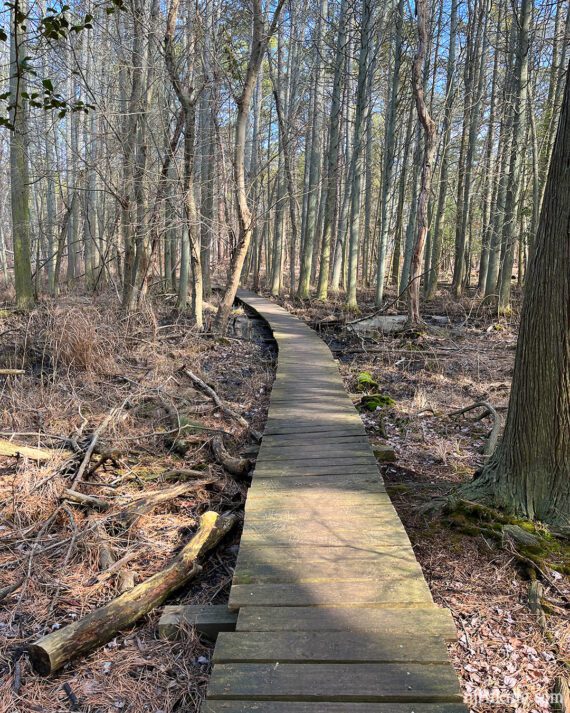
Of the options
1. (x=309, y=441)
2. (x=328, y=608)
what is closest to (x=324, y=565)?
(x=328, y=608)

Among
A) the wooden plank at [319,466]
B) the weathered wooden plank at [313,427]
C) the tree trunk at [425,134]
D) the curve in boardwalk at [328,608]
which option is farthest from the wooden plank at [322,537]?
the tree trunk at [425,134]

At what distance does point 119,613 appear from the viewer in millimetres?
3035

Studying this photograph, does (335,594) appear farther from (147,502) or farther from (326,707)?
(147,502)

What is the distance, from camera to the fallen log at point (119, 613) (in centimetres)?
268

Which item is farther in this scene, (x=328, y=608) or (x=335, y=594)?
(x=335, y=594)

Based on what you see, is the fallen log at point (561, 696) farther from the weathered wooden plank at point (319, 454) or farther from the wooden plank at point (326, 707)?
the weathered wooden plank at point (319, 454)

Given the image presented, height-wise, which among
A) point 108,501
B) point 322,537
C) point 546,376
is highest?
point 546,376

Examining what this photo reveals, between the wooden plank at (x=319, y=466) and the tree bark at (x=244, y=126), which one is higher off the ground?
the tree bark at (x=244, y=126)

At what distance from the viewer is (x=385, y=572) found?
10.2 ft

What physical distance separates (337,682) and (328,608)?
1.75ft

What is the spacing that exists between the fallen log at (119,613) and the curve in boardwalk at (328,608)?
0.44 m

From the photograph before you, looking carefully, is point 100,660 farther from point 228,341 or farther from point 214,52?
point 214,52

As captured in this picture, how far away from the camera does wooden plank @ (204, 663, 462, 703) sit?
2.22 metres

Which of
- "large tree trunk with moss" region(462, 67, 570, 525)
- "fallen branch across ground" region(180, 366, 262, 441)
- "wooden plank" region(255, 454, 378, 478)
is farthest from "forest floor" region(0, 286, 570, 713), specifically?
"large tree trunk with moss" region(462, 67, 570, 525)
